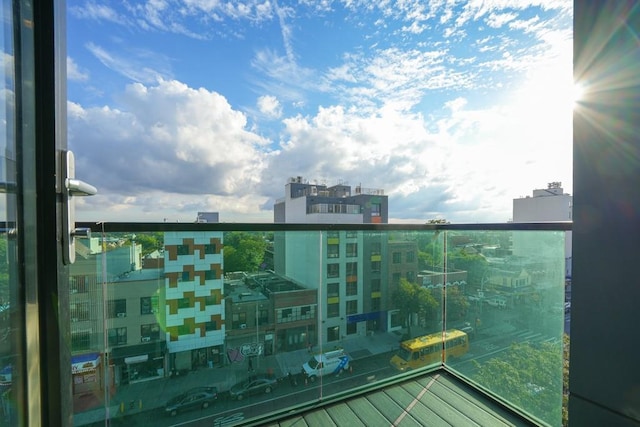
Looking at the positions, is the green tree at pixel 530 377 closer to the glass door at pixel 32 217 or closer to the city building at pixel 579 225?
the city building at pixel 579 225

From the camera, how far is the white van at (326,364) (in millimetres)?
2061

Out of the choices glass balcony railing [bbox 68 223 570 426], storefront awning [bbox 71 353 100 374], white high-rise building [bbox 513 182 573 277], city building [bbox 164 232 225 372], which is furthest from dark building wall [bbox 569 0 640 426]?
storefront awning [bbox 71 353 100 374]

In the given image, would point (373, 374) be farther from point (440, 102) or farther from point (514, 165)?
point (440, 102)

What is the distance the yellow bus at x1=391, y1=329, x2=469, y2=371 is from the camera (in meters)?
2.37

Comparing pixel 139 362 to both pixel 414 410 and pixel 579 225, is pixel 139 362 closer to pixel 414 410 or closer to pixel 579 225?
pixel 414 410

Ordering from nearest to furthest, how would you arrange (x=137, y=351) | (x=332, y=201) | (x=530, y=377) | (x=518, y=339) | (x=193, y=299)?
(x=137, y=351) → (x=193, y=299) → (x=530, y=377) → (x=518, y=339) → (x=332, y=201)

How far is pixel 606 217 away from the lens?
65 centimetres

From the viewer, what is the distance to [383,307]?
2461 mm

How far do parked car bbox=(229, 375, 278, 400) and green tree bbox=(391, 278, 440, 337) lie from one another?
1264mm

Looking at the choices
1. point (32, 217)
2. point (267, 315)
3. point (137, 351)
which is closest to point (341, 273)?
point (267, 315)

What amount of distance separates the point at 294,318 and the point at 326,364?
1.50ft

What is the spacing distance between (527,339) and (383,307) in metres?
1.07

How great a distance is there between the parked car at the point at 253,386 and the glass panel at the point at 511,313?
1612mm

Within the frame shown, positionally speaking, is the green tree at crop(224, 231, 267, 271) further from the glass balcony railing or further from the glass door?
the glass door
